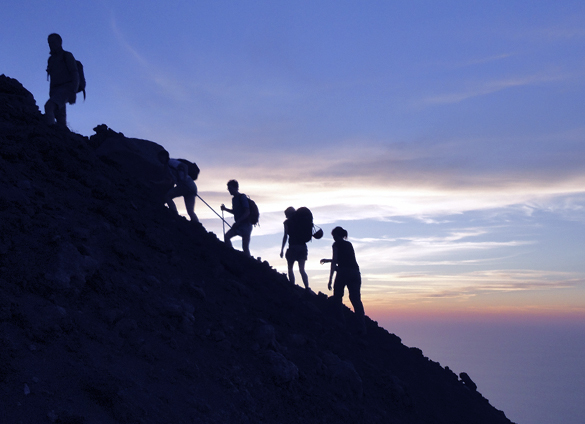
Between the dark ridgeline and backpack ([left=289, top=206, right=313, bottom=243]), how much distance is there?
3.81 ft

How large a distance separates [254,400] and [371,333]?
6965 mm

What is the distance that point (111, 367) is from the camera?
4793mm

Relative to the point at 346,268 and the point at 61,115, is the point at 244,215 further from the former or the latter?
the point at 61,115

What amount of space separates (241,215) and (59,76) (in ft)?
15.7

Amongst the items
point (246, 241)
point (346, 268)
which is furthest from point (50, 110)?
point (346, 268)

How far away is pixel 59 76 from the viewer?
31.3 ft

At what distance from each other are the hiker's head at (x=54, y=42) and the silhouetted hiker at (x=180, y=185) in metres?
3.23

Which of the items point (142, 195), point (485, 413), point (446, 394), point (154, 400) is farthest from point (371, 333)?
point (154, 400)

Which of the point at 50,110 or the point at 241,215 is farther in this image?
the point at 241,215

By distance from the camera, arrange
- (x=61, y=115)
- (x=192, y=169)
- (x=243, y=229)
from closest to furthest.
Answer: (x=61, y=115), (x=243, y=229), (x=192, y=169)

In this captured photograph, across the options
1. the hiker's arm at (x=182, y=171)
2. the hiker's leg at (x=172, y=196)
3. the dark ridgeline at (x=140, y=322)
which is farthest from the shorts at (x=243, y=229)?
the hiker's arm at (x=182, y=171)

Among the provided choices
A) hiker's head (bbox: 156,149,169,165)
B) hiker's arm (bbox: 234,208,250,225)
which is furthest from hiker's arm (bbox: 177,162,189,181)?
hiker's arm (bbox: 234,208,250,225)

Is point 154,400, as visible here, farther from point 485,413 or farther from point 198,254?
point 485,413

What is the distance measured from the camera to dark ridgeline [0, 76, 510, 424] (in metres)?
4.51
